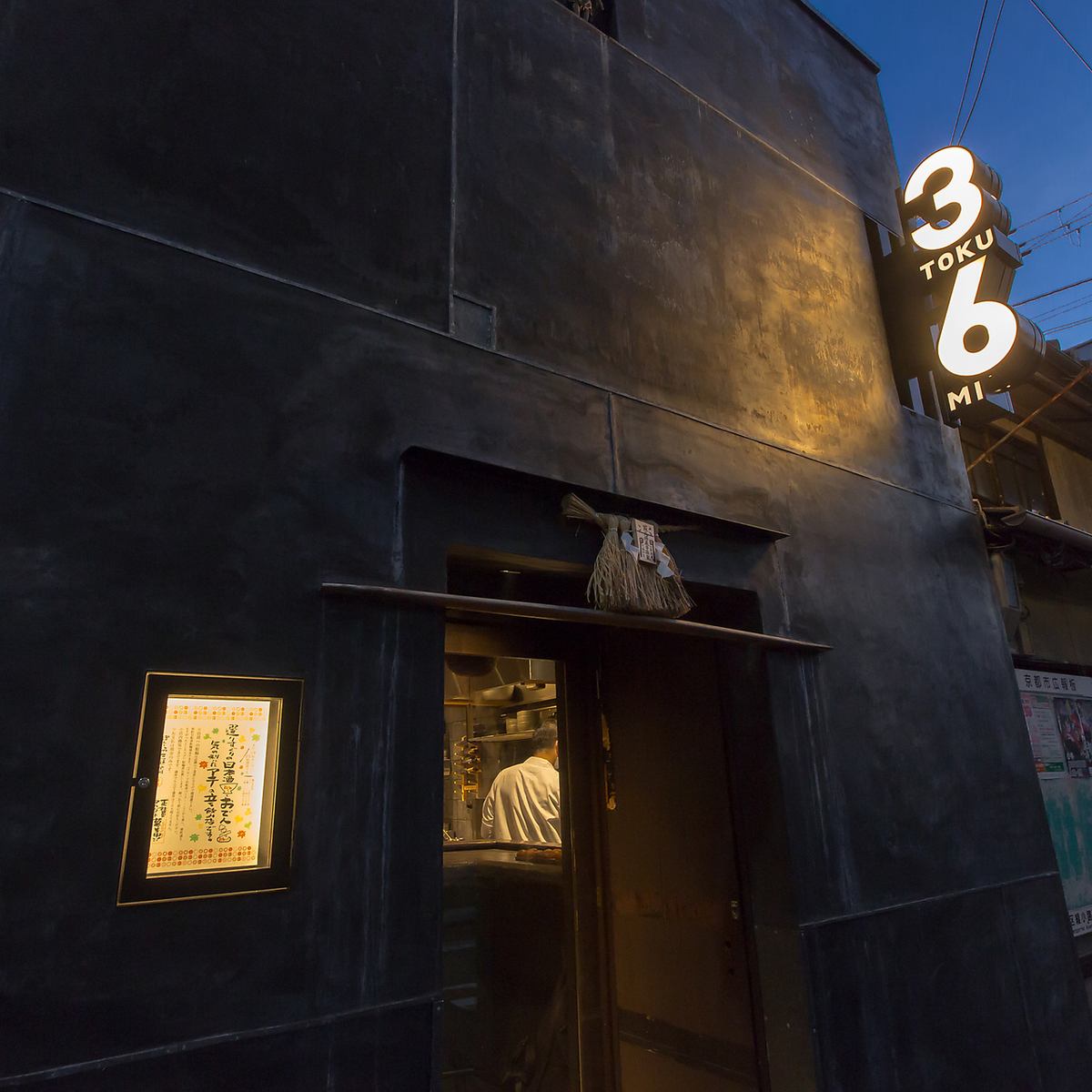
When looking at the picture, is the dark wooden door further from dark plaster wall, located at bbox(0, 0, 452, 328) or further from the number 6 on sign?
the number 6 on sign

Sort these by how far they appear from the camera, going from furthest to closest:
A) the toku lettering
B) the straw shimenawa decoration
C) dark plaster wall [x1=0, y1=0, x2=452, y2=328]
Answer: the toku lettering, the straw shimenawa decoration, dark plaster wall [x1=0, y1=0, x2=452, y2=328]

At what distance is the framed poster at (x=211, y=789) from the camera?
2492 millimetres

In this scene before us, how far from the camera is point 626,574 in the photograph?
379 cm

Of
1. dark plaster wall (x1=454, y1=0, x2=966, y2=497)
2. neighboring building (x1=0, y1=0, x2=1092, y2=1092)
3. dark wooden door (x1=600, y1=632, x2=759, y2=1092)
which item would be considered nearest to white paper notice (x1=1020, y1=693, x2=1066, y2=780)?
neighboring building (x1=0, y1=0, x2=1092, y2=1092)

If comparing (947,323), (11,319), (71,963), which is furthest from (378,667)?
(947,323)

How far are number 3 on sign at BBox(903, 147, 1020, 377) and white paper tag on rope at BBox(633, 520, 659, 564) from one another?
4.06m

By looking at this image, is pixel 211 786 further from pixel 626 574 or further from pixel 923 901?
pixel 923 901

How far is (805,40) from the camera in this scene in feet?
23.2

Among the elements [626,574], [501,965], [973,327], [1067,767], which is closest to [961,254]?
[973,327]

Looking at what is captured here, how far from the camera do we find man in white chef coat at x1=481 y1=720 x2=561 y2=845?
6133 millimetres

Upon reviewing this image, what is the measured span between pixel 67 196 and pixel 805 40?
6.87 m

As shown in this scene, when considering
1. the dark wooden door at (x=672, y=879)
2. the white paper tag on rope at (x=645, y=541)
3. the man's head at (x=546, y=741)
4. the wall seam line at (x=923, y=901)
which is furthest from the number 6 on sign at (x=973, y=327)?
the man's head at (x=546, y=741)

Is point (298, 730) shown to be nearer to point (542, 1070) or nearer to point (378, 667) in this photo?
point (378, 667)

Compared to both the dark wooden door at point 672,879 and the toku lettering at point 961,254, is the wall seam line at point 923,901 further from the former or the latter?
the toku lettering at point 961,254
